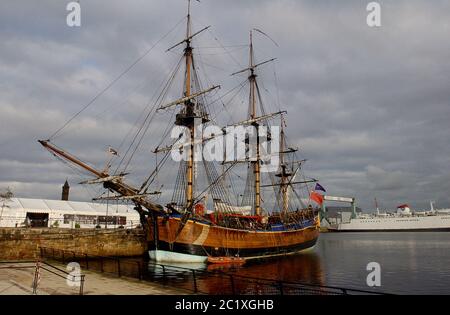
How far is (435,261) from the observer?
39.1 m

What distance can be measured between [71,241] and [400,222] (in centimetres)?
15062

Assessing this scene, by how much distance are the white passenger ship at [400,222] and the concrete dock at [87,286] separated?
156759 mm

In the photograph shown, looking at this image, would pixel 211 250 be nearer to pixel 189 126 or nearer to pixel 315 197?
pixel 189 126

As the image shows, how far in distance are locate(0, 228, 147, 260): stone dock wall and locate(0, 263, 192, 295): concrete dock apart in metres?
16.1

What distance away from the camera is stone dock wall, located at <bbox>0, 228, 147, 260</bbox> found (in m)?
31.4

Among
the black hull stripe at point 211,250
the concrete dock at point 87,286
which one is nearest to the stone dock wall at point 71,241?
the black hull stripe at point 211,250

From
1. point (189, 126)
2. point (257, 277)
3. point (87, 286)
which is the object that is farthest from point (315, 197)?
point (87, 286)

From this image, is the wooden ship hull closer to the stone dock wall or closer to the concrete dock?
the stone dock wall

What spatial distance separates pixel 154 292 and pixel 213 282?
10.5m

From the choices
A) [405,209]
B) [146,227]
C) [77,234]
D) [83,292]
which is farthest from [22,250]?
[405,209]

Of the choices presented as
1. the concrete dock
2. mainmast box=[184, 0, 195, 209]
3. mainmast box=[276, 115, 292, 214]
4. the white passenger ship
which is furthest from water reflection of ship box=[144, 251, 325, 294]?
the white passenger ship

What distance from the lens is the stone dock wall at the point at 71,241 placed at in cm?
3144

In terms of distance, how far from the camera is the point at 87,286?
568 inches
